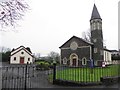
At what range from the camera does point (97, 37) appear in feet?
146

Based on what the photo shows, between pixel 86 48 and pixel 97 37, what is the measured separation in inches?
169

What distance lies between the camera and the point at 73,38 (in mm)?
45938

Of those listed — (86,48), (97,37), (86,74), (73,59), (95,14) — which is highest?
(95,14)

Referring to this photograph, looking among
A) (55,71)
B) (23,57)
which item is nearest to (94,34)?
(23,57)

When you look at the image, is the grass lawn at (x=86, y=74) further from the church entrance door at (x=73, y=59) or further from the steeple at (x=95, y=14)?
the steeple at (x=95, y=14)

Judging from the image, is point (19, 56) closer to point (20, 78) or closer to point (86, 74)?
point (86, 74)

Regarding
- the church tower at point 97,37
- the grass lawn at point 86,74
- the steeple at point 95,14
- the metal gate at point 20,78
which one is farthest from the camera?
the steeple at point 95,14

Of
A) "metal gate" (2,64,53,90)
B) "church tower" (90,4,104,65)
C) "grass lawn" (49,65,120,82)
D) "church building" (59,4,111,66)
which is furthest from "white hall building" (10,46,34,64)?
"metal gate" (2,64,53,90)

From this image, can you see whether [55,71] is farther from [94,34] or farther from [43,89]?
[94,34]

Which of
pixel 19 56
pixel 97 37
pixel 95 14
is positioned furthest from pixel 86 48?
pixel 19 56

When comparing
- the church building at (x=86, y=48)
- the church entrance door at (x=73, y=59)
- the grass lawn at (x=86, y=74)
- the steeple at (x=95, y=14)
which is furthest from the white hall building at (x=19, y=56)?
the grass lawn at (x=86, y=74)

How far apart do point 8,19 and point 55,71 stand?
15.2ft

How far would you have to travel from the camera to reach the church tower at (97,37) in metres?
43.5

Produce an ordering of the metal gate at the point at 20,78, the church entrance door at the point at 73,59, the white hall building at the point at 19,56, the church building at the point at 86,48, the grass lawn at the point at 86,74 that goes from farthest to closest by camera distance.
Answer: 1. the white hall building at the point at 19,56
2. the church entrance door at the point at 73,59
3. the church building at the point at 86,48
4. the grass lawn at the point at 86,74
5. the metal gate at the point at 20,78
